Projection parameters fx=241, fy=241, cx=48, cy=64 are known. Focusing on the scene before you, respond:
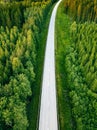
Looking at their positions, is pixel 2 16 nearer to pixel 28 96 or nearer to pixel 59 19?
pixel 59 19

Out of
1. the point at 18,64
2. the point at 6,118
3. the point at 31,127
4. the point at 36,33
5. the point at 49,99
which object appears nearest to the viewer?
the point at 6,118

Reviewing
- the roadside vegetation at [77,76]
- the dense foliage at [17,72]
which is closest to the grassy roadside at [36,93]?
the dense foliage at [17,72]

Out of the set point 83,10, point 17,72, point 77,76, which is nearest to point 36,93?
point 17,72

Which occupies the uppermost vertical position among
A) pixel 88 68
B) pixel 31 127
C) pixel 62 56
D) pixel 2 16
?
pixel 2 16

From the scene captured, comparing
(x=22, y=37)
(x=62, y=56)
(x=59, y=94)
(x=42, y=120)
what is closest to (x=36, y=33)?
(x=22, y=37)

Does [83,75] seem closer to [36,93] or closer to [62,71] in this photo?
[62,71]

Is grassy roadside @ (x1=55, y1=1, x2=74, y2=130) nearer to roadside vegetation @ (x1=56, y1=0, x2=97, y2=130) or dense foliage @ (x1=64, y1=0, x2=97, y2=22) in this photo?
roadside vegetation @ (x1=56, y1=0, x2=97, y2=130)

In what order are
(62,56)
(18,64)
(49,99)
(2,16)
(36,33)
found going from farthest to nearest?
(2,16) → (36,33) → (62,56) → (18,64) → (49,99)
